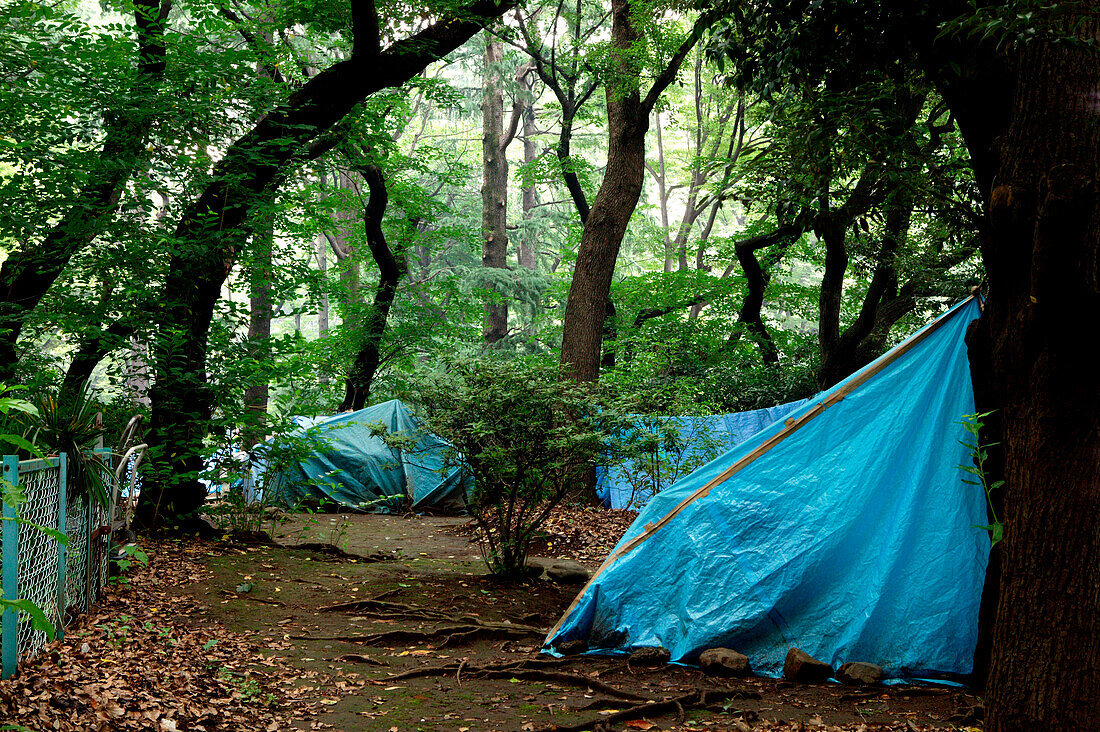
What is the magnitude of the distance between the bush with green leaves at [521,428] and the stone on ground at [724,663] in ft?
→ 7.35

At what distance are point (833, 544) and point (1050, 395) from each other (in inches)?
73.8

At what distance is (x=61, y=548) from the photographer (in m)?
4.12

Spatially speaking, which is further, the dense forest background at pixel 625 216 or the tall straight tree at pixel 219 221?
the tall straight tree at pixel 219 221

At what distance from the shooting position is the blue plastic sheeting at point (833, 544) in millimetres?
4527

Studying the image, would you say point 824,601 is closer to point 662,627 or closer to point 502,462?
point 662,627

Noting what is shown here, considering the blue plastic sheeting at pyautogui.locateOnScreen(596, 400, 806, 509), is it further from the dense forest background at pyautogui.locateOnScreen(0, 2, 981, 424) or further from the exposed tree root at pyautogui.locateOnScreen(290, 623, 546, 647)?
the exposed tree root at pyautogui.locateOnScreen(290, 623, 546, 647)

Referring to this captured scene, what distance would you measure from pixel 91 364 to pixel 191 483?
1647 millimetres

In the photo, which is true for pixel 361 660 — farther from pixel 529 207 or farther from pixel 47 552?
pixel 529 207

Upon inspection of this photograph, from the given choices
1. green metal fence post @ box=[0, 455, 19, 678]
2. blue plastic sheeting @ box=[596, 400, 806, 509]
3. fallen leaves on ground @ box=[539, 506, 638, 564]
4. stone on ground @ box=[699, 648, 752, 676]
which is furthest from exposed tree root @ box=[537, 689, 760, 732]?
fallen leaves on ground @ box=[539, 506, 638, 564]

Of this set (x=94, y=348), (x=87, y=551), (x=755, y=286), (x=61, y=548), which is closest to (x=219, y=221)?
(x=94, y=348)

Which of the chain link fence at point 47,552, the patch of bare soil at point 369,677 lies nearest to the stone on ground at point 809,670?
the patch of bare soil at point 369,677

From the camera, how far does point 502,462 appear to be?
6.85 metres

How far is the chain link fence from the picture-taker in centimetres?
327

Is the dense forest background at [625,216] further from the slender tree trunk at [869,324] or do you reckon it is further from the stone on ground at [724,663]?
the stone on ground at [724,663]
